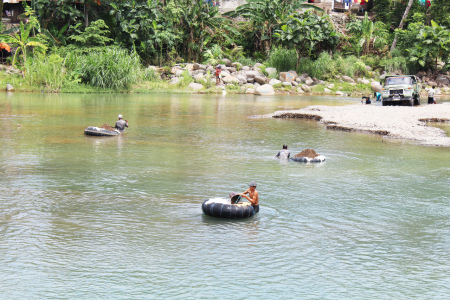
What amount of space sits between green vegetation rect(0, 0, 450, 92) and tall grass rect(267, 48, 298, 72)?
91mm

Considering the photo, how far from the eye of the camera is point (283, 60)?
4778cm

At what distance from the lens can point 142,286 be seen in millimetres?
6922

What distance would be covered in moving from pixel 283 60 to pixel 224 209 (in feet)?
130

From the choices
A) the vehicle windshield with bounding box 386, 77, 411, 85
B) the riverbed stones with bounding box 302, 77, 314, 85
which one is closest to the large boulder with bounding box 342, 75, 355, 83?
the riverbed stones with bounding box 302, 77, 314, 85

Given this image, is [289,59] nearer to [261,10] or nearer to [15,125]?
[261,10]

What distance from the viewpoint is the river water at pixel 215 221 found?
710 centimetres

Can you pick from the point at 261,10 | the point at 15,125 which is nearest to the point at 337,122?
the point at 15,125

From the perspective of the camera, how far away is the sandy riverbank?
65.6 feet

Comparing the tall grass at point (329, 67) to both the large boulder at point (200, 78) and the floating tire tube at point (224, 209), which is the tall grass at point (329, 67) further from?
the floating tire tube at point (224, 209)

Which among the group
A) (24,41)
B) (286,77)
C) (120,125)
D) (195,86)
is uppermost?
(24,41)

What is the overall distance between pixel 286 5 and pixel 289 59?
532 centimetres

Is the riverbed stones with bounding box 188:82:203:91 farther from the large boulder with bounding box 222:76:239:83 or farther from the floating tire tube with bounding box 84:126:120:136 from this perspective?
the floating tire tube with bounding box 84:126:120:136

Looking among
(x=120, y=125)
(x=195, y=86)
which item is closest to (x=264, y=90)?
(x=195, y=86)

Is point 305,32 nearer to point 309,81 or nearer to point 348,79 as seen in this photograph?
point 309,81
